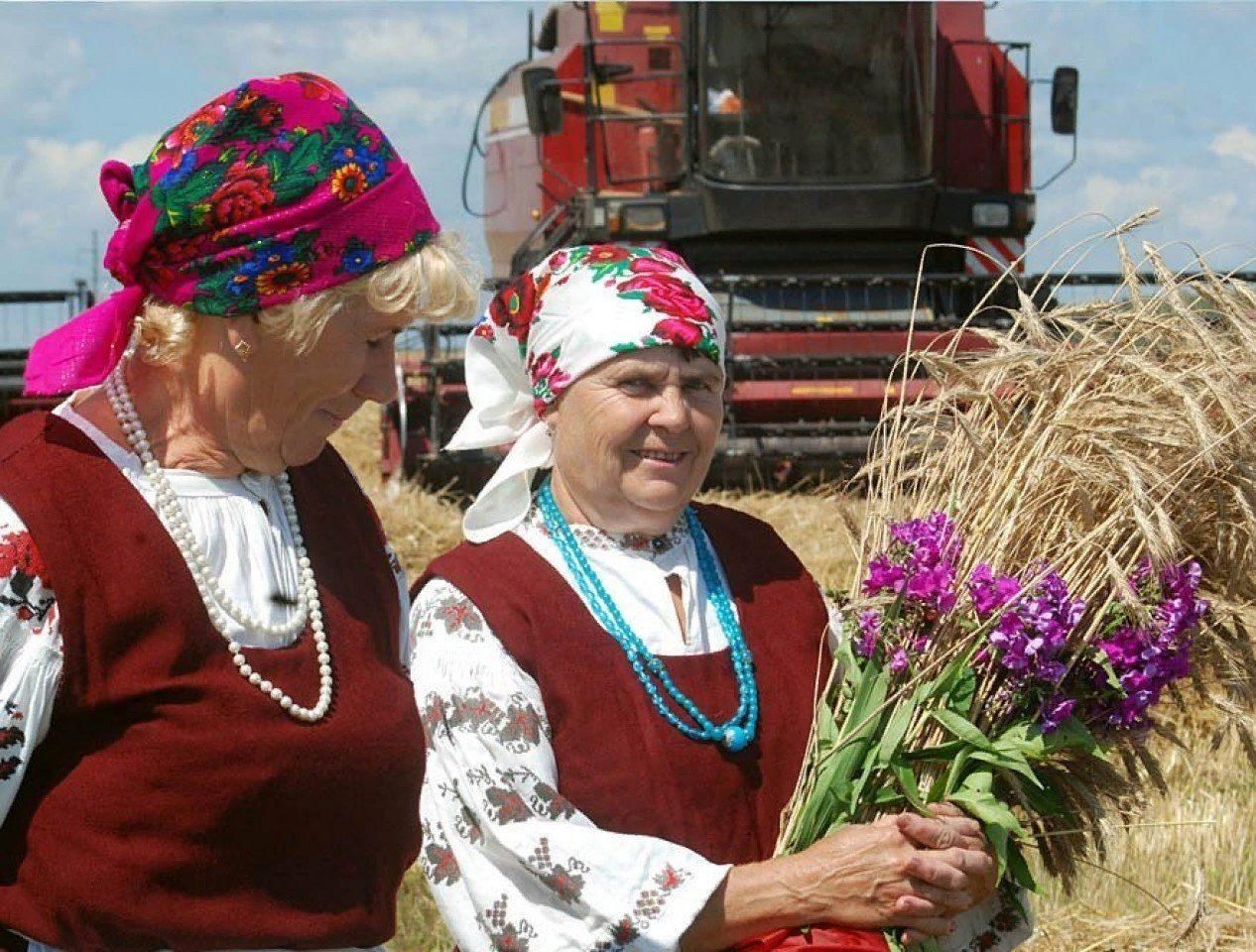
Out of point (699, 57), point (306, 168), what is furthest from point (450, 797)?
point (699, 57)

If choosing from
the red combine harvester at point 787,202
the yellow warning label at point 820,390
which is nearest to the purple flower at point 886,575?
the red combine harvester at point 787,202

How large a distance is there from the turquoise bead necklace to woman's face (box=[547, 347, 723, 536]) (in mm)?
78

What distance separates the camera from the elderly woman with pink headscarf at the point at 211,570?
1.97m

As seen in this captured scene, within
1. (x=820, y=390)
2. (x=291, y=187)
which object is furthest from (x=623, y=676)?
(x=820, y=390)

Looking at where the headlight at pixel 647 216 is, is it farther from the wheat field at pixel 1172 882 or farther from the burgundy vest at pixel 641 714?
the burgundy vest at pixel 641 714

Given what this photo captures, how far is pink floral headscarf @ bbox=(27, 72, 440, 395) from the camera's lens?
80.5 inches

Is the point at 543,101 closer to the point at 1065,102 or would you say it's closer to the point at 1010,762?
the point at 1065,102

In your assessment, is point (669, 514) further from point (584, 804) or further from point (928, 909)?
point (928, 909)

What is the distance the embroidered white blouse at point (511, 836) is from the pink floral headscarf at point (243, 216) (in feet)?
2.11

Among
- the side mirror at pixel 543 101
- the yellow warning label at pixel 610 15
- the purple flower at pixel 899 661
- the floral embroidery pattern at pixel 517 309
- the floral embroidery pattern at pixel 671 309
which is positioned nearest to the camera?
the purple flower at pixel 899 661

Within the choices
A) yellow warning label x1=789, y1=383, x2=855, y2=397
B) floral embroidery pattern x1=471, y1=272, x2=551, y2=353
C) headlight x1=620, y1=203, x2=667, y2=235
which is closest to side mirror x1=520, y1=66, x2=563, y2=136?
headlight x1=620, y1=203, x2=667, y2=235

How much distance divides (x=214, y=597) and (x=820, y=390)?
7812mm

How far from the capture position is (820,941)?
2.45m

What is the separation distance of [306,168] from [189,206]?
13cm
